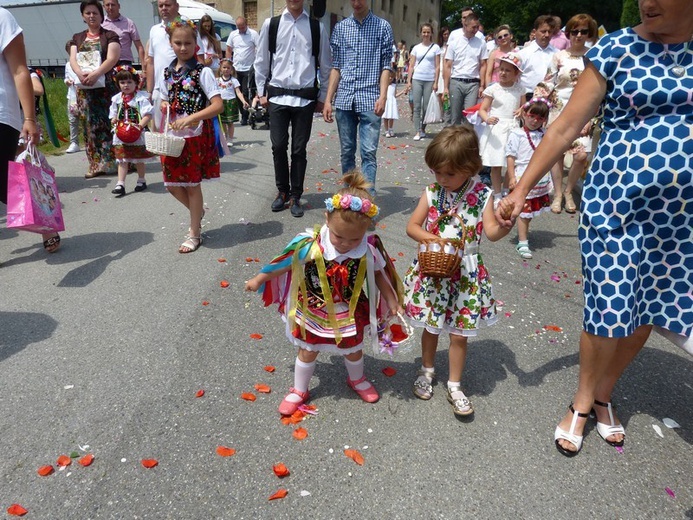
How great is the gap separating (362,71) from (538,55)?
3295 millimetres

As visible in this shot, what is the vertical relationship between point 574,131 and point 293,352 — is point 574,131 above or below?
above

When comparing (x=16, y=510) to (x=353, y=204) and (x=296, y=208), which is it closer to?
(x=353, y=204)

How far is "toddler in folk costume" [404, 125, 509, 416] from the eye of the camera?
2.75 metres

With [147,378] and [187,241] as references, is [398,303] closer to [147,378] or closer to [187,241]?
[147,378]

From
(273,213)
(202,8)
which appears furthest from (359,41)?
(202,8)

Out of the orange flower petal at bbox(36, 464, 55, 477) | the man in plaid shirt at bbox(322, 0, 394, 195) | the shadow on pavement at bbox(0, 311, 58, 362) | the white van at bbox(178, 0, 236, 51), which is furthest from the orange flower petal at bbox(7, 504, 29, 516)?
the white van at bbox(178, 0, 236, 51)

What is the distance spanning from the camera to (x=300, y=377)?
9.56ft

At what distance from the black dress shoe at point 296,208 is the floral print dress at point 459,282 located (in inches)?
131

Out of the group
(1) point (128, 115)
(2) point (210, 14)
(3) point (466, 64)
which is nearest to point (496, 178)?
(3) point (466, 64)

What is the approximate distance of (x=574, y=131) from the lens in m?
2.48

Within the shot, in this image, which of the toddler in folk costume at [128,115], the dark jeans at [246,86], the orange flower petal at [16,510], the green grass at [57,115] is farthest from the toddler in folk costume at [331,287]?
the dark jeans at [246,86]

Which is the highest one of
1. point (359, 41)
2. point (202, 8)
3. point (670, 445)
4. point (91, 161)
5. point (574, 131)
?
point (202, 8)

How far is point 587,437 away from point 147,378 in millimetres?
2490

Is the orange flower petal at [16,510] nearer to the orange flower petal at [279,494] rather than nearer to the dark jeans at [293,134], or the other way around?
the orange flower petal at [279,494]
